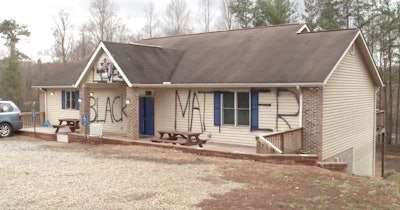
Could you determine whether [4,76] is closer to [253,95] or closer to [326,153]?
[253,95]

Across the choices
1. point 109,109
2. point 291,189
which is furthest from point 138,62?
point 291,189

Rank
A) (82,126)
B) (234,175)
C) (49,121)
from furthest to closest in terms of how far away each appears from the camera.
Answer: (49,121), (82,126), (234,175)

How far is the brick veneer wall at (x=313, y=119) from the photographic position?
1413 centimetres

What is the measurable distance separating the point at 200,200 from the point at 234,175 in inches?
99.6

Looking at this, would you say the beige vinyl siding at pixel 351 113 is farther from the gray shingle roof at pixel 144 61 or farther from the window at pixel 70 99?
the window at pixel 70 99

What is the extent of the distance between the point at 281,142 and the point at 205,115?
4866mm

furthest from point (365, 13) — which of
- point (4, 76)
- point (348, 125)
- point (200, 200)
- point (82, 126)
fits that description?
point (200, 200)

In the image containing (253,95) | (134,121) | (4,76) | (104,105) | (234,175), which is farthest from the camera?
(4,76)

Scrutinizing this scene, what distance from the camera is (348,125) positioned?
56.3ft

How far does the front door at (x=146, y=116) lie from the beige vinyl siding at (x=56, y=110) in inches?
209

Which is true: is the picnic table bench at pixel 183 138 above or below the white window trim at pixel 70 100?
below

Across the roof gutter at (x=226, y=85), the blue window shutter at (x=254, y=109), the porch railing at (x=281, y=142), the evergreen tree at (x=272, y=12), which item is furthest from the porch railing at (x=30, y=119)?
the evergreen tree at (x=272, y=12)

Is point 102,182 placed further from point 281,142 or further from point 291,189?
point 281,142

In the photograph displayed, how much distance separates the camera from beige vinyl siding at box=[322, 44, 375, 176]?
15.2m
